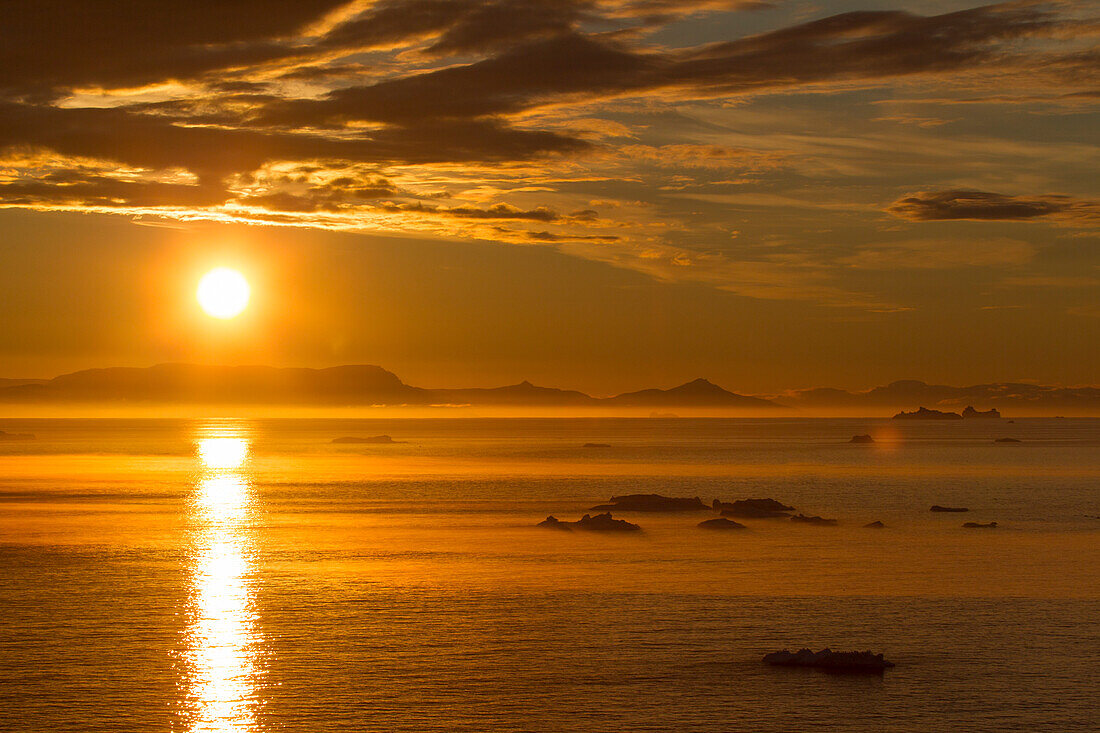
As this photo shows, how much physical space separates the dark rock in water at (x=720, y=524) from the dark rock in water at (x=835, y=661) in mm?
45197

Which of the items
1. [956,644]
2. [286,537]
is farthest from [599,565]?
[286,537]

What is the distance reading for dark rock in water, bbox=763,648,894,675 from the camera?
1473 inches

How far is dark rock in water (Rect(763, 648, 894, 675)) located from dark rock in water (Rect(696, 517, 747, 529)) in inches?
1779

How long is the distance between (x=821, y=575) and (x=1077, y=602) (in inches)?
506

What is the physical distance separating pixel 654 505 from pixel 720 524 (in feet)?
48.5

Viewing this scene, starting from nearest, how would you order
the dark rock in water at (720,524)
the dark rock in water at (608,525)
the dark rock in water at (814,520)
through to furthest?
the dark rock in water at (608,525) → the dark rock in water at (720,524) → the dark rock in water at (814,520)

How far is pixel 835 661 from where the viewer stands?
37594mm

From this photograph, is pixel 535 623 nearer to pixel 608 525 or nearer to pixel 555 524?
pixel 608 525

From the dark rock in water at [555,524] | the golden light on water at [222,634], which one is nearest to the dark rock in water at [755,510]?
the dark rock in water at [555,524]

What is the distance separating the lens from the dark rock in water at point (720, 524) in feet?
273

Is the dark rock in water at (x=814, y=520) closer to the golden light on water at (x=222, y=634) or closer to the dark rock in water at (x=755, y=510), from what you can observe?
the dark rock in water at (x=755, y=510)

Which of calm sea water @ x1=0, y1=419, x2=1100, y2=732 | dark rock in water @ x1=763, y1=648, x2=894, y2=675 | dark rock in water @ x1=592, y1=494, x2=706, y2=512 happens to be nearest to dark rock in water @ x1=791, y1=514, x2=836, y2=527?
calm sea water @ x1=0, y1=419, x2=1100, y2=732

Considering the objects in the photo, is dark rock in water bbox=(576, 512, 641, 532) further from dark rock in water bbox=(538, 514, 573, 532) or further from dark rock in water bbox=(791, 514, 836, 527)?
dark rock in water bbox=(791, 514, 836, 527)

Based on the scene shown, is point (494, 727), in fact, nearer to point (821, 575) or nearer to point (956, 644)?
point (956, 644)
